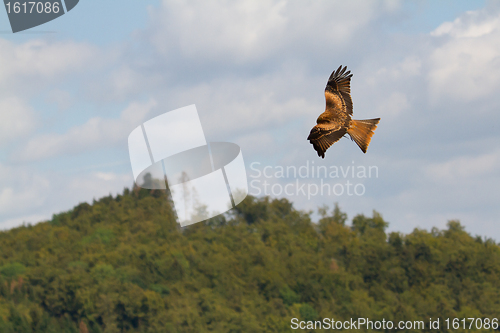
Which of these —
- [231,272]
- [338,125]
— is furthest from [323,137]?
[231,272]

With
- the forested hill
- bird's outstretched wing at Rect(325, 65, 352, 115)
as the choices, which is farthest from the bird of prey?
the forested hill

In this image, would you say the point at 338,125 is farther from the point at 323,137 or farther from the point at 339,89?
the point at 339,89

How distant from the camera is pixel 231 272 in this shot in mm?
89875

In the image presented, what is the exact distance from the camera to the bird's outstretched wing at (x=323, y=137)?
27.2 feet

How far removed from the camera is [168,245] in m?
95.9

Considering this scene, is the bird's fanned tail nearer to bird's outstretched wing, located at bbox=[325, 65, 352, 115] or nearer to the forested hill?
bird's outstretched wing, located at bbox=[325, 65, 352, 115]

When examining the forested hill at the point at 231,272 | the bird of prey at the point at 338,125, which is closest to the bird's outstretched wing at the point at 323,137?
the bird of prey at the point at 338,125

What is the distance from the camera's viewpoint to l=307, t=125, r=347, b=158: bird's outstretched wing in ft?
27.2

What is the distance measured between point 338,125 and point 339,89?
142 cm

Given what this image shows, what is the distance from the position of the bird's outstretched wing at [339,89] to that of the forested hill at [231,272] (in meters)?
68.7

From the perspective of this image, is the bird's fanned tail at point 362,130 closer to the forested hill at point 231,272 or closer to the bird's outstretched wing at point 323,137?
the bird's outstretched wing at point 323,137

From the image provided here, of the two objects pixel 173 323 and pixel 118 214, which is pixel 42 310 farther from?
pixel 118 214

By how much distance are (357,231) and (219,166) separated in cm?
9097

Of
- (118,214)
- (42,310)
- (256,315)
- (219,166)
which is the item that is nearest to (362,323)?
(256,315)
